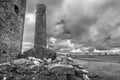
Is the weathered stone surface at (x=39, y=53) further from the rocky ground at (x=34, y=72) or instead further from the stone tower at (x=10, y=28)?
the rocky ground at (x=34, y=72)

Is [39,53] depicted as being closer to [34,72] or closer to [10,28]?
[34,72]

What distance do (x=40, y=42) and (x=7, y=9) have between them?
5.42 meters

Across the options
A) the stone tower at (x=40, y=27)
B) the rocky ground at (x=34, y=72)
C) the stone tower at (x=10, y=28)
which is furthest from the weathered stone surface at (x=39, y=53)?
the stone tower at (x=40, y=27)

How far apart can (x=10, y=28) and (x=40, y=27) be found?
4.76 metres

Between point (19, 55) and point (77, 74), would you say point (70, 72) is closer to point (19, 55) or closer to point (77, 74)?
point (77, 74)

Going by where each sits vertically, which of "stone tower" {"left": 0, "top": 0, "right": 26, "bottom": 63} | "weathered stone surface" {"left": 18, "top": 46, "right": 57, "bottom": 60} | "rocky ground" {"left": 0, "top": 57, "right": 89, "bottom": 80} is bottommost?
"rocky ground" {"left": 0, "top": 57, "right": 89, "bottom": 80}

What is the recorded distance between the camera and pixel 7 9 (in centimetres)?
611

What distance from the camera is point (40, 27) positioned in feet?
36.0

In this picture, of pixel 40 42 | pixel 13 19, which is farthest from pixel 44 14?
pixel 13 19

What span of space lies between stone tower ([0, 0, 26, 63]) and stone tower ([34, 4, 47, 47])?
3.10m

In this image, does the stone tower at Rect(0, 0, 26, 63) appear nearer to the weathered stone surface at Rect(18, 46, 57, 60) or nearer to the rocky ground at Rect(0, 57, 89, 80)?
the weathered stone surface at Rect(18, 46, 57, 60)

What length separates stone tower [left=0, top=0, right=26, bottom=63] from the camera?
18.9 feet

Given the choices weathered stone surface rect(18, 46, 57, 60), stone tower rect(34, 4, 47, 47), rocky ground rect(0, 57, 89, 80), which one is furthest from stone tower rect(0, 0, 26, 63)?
stone tower rect(34, 4, 47, 47)

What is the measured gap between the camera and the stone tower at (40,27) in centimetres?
1081
